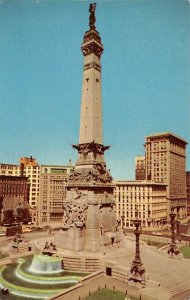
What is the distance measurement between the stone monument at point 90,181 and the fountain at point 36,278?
4.94 meters

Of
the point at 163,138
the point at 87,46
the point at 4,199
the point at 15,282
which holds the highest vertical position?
the point at 87,46

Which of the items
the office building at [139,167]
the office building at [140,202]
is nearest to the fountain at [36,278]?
the office building at [140,202]

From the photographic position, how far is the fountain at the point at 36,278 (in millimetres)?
28391

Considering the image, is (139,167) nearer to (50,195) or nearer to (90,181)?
(50,195)

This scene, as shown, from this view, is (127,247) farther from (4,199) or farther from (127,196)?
(4,199)

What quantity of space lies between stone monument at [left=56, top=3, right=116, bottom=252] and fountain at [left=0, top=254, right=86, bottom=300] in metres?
4.94

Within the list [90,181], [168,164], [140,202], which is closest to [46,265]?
[90,181]

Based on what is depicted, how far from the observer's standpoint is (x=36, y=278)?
32344mm

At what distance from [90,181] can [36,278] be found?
14.7m

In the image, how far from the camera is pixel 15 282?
3133 cm

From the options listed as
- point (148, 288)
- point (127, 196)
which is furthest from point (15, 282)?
point (127, 196)

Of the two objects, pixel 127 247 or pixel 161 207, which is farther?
pixel 161 207

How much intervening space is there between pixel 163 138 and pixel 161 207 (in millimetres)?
22212

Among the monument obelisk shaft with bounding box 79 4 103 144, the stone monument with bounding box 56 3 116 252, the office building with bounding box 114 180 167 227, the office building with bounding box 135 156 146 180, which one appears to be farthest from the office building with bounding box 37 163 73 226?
the office building with bounding box 135 156 146 180
